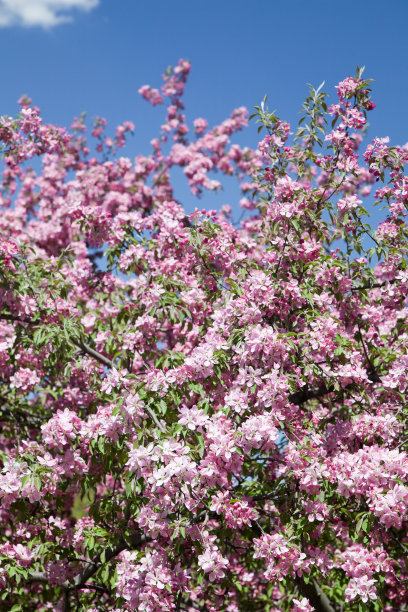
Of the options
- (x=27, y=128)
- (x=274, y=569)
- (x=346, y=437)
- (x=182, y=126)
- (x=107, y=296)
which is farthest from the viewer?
(x=182, y=126)

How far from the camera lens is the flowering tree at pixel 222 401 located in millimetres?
3855

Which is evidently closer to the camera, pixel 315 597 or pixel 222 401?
pixel 222 401

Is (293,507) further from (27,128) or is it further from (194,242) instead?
(27,128)

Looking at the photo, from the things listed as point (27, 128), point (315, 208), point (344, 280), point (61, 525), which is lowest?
point (61, 525)

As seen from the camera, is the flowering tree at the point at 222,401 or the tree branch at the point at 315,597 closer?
the flowering tree at the point at 222,401

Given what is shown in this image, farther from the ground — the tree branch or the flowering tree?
the flowering tree

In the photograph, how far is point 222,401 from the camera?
15.1 feet

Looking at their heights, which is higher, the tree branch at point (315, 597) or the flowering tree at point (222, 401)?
the flowering tree at point (222, 401)

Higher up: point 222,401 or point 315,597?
point 222,401

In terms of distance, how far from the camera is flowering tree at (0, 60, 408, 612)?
3.86 metres

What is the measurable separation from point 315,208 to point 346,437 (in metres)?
1.84

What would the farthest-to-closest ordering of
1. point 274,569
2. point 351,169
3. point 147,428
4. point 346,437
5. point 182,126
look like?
point 182,126 → point 351,169 → point 346,437 → point 147,428 → point 274,569

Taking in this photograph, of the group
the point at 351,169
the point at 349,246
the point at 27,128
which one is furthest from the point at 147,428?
the point at 27,128

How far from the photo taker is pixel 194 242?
5172 millimetres
